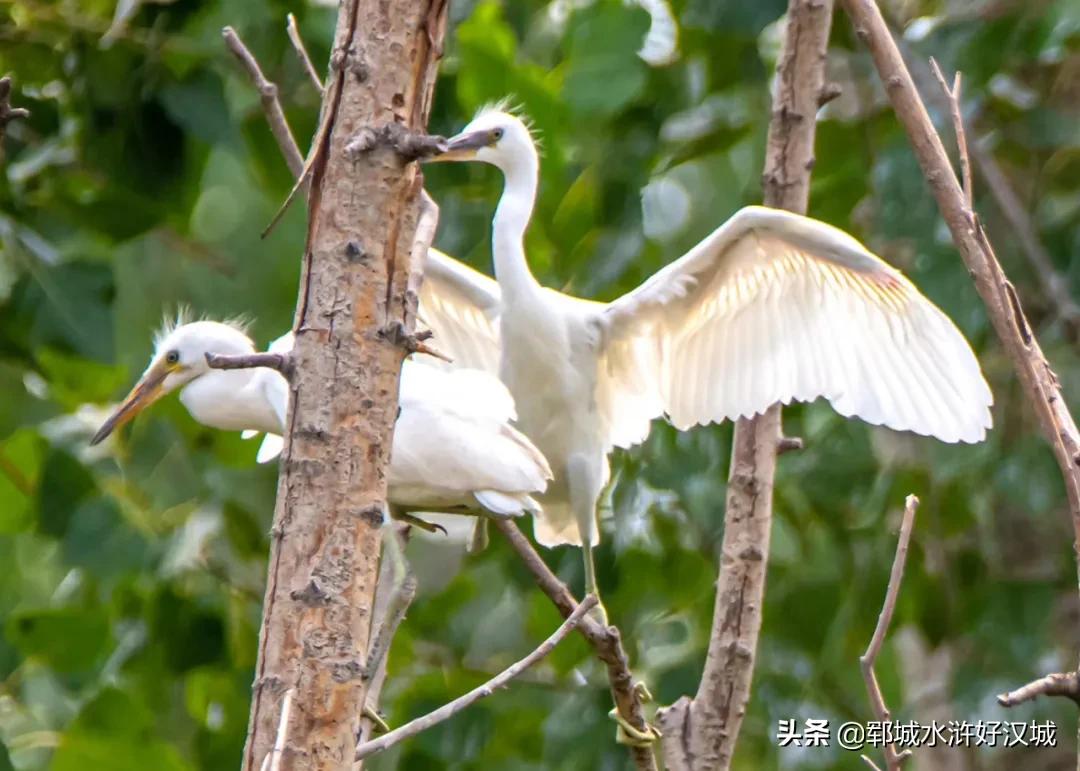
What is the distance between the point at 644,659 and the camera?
3604 mm

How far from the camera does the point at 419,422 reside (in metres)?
2.64

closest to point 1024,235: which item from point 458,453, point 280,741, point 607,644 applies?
point 458,453

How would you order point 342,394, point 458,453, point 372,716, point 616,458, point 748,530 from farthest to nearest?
point 616,458, point 458,453, point 748,530, point 372,716, point 342,394

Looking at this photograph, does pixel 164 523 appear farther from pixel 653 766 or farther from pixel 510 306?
pixel 653 766

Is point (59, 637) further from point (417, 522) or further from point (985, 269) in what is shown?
point (985, 269)

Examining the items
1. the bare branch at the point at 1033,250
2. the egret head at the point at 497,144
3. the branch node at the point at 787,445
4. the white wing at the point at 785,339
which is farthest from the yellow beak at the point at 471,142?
the bare branch at the point at 1033,250

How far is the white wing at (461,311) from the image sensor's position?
3.06m

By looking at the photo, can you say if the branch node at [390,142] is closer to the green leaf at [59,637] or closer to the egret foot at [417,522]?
the egret foot at [417,522]

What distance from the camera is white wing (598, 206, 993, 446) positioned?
241 centimetres

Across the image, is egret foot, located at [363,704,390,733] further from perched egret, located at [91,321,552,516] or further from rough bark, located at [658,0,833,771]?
perched egret, located at [91,321,552,516]

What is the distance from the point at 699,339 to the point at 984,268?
1.38 m

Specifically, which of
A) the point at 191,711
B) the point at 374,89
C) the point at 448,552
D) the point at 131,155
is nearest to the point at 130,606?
the point at 191,711

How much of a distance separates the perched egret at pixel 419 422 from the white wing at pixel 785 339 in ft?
1.03

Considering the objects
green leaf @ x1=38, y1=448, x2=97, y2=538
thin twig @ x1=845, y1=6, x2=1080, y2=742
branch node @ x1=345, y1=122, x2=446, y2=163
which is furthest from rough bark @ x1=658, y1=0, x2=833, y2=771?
green leaf @ x1=38, y1=448, x2=97, y2=538
